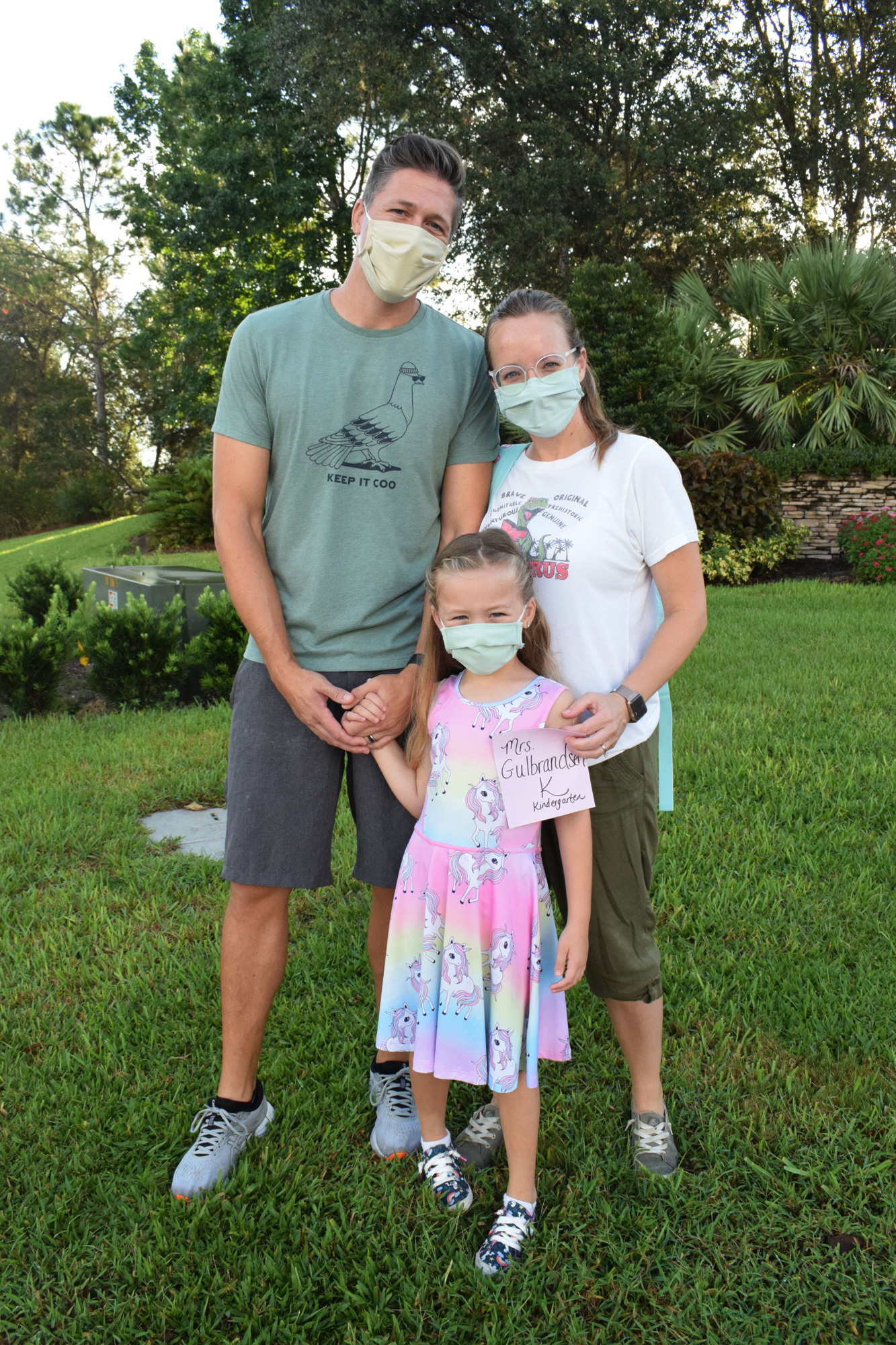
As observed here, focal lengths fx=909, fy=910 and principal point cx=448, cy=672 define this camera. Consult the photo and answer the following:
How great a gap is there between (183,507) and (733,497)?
9.86m

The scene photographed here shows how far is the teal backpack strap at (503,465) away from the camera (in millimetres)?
2207

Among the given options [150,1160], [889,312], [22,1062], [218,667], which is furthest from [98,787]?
[889,312]

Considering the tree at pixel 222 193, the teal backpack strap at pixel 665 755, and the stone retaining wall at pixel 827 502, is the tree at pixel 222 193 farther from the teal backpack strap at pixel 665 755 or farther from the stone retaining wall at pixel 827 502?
the teal backpack strap at pixel 665 755

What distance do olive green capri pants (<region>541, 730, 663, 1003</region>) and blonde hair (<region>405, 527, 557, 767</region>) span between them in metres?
0.30

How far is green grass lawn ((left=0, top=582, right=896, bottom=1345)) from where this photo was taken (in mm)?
1825

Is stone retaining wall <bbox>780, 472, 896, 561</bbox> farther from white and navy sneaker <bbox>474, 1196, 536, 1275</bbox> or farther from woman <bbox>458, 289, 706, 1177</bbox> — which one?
white and navy sneaker <bbox>474, 1196, 536, 1275</bbox>

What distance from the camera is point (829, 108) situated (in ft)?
68.8

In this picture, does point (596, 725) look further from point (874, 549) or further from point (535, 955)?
point (874, 549)

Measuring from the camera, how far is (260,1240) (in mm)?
2004

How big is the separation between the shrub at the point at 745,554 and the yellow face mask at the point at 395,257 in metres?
8.73

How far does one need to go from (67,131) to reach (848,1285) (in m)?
45.0

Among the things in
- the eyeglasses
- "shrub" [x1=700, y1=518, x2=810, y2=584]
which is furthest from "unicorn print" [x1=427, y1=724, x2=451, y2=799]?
"shrub" [x1=700, y1=518, x2=810, y2=584]

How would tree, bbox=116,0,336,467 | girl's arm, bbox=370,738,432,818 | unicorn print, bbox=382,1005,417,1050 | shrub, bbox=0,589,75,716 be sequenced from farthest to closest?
tree, bbox=116,0,336,467
shrub, bbox=0,589,75,716
girl's arm, bbox=370,738,432,818
unicorn print, bbox=382,1005,417,1050

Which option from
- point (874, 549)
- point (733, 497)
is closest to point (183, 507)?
point (733, 497)
